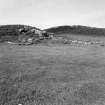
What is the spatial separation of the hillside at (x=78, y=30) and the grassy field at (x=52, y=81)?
14.3 m

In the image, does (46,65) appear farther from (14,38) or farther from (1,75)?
(14,38)

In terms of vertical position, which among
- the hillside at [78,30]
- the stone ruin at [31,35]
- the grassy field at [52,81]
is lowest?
the grassy field at [52,81]

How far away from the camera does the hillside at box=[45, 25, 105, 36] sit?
80.1 ft

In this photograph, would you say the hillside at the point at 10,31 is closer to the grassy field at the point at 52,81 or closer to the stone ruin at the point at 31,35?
the stone ruin at the point at 31,35

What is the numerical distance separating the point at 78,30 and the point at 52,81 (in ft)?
62.0

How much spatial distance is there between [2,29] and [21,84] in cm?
1745

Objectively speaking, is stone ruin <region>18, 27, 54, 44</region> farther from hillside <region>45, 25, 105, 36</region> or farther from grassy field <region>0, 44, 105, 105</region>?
grassy field <region>0, 44, 105, 105</region>

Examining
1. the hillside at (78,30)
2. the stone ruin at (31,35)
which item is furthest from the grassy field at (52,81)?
the hillside at (78,30)

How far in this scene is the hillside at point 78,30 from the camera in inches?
961

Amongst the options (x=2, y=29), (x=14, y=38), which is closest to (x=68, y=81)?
(x=14, y=38)

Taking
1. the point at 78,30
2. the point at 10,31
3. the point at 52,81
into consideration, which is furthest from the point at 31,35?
the point at 52,81

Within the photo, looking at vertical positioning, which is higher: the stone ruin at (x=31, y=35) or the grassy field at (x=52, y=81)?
the stone ruin at (x=31, y=35)

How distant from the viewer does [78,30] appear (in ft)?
82.1

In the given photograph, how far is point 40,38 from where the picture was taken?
19.0 meters
